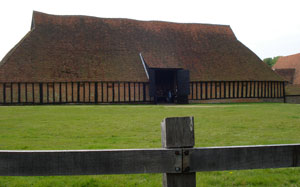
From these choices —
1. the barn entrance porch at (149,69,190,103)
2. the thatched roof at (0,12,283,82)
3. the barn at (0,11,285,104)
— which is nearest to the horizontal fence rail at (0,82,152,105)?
the barn at (0,11,285,104)

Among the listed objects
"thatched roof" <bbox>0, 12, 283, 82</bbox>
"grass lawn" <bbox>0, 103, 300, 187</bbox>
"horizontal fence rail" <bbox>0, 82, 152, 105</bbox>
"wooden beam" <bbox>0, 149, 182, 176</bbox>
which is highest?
"thatched roof" <bbox>0, 12, 283, 82</bbox>

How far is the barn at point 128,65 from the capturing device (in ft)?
74.7

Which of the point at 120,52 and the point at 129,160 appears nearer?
the point at 129,160

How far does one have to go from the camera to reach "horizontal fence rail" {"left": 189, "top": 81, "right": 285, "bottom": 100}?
1040 inches

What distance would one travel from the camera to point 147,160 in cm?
197

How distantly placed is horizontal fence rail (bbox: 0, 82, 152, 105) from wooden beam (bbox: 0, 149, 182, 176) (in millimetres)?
21416

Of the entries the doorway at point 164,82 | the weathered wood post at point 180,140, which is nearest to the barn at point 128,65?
the doorway at point 164,82

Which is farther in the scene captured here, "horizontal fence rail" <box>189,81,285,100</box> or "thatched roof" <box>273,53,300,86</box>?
"thatched roof" <box>273,53,300,86</box>

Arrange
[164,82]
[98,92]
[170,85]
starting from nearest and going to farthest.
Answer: [98,92] < [170,85] < [164,82]

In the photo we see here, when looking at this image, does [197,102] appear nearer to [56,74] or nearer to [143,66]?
[143,66]

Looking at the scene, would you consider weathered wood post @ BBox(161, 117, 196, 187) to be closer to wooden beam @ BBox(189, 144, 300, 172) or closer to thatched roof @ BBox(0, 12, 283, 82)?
wooden beam @ BBox(189, 144, 300, 172)

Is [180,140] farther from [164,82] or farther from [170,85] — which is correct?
[164,82]

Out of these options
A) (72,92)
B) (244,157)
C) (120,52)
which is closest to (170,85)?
(120,52)

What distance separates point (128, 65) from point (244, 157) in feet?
78.8
